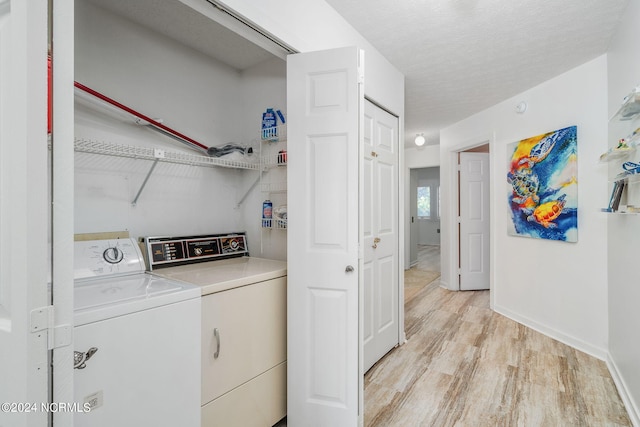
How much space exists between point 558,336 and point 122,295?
3.56 meters

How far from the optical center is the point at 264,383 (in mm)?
1642

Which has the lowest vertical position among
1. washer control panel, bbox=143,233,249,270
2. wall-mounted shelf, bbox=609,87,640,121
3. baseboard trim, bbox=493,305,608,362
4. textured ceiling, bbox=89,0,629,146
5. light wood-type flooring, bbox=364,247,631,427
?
light wood-type flooring, bbox=364,247,631,427

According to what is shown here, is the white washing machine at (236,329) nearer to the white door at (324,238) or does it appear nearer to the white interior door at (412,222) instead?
the white door at (324,238)

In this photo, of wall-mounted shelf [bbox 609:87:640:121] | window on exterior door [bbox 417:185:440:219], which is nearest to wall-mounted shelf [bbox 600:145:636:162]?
wall-mounted shelf [bbox 609:87:640:121]

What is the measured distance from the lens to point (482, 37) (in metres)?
2.25

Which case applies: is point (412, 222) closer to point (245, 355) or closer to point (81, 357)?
point (245, 355)

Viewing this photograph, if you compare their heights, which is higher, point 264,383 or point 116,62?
point 116,62

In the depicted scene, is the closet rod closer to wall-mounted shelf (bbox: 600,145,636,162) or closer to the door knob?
the door knob

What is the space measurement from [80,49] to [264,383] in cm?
198

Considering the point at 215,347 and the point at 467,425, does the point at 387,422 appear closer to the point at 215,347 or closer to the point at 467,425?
the point at 467,425

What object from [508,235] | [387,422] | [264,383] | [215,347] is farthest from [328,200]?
[508,235]

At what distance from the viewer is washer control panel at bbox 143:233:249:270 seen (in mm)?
1755

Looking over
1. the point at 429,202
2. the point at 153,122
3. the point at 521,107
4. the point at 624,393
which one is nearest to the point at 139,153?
the point at 153,122

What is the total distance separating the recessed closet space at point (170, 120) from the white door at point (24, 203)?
2.21 ft
